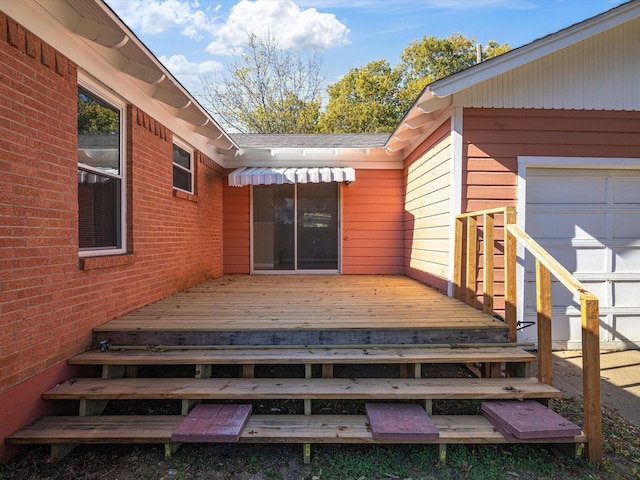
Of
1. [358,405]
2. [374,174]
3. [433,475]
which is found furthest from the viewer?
[374,174]

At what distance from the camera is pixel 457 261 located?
4.36 meters

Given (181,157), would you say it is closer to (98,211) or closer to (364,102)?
(98,211)

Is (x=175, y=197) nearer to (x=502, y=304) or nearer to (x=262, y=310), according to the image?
(x=262, y=310)

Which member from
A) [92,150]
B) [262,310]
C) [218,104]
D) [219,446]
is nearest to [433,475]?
[219,446]

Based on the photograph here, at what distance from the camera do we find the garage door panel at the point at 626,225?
15.3 ft

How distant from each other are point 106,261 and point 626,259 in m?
6.48

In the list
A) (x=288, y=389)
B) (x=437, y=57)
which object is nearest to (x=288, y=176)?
(x=288, y=389)

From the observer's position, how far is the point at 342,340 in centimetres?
311

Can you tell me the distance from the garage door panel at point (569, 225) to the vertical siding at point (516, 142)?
0.57 meters

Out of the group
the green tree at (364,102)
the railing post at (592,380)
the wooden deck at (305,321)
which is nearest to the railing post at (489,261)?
the wooden deck at (305,321)

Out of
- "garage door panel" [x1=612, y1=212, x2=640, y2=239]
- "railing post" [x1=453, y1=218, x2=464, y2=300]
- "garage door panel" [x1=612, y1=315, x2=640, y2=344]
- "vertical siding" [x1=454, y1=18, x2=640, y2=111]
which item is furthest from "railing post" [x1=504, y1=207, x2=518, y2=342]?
"garage door panel" [x1=612, y1=315, x2=640, y2=344]

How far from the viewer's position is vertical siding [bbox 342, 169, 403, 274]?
725cm

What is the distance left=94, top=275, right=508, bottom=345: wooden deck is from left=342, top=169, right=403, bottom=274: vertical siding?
2.50 metres

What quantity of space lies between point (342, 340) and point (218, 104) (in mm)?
18931
